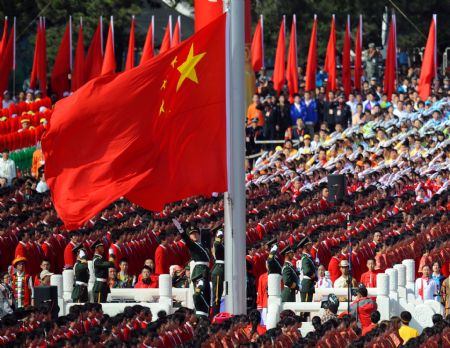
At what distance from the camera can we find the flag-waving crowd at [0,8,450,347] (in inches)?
859

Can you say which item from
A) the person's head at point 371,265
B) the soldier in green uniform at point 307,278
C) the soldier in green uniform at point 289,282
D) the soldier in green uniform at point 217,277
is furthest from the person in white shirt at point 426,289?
Answer: the soldier in green uniform at point 217,277

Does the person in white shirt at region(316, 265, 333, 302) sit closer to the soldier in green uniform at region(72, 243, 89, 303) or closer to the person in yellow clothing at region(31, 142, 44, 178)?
the soldier in green uniform at region(72, 243, 89, 303)

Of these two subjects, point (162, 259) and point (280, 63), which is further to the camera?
point (280, 63)

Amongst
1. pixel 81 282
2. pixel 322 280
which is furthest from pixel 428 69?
pixel 81 282

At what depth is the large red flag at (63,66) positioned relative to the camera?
154 ft

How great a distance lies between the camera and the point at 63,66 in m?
47.2

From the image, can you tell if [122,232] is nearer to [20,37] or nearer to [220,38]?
[220,38]

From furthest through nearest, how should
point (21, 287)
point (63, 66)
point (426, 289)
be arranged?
point (63, 66)
point (21, 287)
point (426, 289)

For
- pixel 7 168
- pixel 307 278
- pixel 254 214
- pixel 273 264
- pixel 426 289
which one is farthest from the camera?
pixel 7 168

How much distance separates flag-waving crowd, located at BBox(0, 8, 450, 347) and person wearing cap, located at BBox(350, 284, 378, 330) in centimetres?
2

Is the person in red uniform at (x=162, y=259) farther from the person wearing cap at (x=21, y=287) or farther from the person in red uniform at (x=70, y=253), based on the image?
the person wearing cap at (x=21, y=287)

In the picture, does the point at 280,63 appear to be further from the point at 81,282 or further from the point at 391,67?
the point at 81,282

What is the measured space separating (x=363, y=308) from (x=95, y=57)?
2323 centimetres

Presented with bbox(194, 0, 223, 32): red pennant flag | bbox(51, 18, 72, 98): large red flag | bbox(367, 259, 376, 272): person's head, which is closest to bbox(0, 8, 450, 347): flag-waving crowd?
bbox(367, 259, 376, 272): person's head
